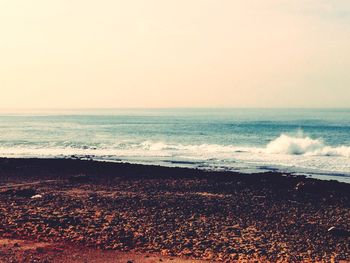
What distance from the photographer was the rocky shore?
11.7 meters

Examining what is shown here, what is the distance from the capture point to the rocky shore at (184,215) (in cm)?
1169

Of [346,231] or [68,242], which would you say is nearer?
[68,242]

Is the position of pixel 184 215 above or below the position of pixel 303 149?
above

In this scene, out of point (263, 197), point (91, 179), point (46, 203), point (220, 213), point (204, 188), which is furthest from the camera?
point (91, 179)

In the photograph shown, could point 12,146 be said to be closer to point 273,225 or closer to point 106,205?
point 106,205

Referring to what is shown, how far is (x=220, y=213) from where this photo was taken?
15.3 m

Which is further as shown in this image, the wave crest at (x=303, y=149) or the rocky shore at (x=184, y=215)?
the wave crest at (x=303, y=149)

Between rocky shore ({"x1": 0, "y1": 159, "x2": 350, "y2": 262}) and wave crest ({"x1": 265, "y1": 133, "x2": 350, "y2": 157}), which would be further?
wave crest ({"x1": 265, "y1": 133, "x2": 350, "y2": 157})

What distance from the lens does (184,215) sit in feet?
48.6

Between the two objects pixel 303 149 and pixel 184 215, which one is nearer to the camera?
pixel 184 215

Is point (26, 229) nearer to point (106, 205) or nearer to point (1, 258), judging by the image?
point (1, 258)

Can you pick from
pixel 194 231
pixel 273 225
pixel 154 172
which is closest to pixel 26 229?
pixel 194 231

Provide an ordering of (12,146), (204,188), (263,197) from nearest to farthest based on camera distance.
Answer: (263,197) → (204,188) → (12,146)

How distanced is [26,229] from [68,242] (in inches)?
64.7
